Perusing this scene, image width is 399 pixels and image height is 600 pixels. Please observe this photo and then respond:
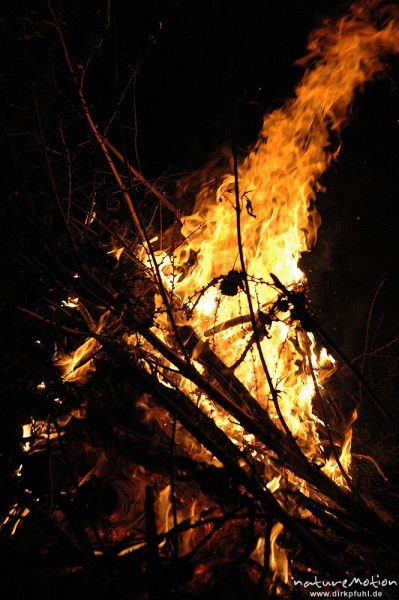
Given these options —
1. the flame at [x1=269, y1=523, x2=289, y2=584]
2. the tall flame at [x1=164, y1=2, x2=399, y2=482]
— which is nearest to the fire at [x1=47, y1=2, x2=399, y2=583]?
the tall flame at [x1=164, y1=2, x2=399, y2=482]

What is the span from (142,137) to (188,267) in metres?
2.72

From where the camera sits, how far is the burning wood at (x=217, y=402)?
8.72 feet

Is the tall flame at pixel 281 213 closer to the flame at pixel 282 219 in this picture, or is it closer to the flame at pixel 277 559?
the flame at pixel 282 219

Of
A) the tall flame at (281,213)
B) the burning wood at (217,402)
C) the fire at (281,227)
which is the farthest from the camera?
the tall flame at (281,213)

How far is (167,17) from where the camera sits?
502cm

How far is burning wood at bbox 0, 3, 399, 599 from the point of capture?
2.66 m

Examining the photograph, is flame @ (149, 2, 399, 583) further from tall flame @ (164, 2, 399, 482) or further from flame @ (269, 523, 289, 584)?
flame @ (269, 523, 289, 584)

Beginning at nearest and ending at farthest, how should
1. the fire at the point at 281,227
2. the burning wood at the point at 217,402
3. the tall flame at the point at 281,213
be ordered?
the burning wood at the point at 217,402, the fire at the point at 281,227, the tall flame at the point at 281,213

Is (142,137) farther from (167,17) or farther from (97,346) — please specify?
(97,346)

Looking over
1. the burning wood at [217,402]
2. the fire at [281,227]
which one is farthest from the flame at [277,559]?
the fire at [281,227]

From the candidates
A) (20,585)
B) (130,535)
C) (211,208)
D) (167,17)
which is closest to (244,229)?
(211,208)

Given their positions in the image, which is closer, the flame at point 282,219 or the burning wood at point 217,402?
the burning wood at point 217,402

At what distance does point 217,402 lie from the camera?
305 cm

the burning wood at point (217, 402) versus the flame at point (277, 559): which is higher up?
the burning wood at point (217, 402)
